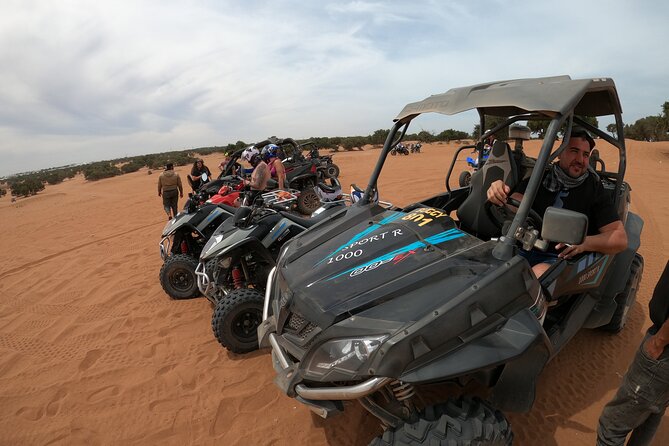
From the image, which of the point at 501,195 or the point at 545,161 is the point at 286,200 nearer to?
the point at 501,195

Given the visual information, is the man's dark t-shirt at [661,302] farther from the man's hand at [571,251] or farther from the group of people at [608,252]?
the man's hand at [571,251]

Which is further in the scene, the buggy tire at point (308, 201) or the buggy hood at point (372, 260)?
the buggy tire at point (308, 201)

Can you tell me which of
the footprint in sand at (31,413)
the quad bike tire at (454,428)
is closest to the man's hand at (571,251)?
the quad bike tire at (454,428)

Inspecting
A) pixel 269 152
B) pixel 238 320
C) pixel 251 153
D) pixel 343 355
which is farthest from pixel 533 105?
pixel 251 153

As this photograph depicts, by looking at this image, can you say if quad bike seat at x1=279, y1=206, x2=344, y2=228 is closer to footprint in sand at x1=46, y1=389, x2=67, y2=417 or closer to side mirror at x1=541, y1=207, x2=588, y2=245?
side mirror at x1=541, y1=207, x2=588, y2=245

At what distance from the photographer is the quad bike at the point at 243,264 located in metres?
3.46

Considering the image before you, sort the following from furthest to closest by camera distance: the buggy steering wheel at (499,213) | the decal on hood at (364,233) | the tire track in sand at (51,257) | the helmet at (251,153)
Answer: the helmet at (251,153)
the tire track in sand at (51,257)
the buggy steering wheel at (499,213)
the decal on hood at (364,233)

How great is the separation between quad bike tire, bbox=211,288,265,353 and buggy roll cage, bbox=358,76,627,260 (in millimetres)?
1448

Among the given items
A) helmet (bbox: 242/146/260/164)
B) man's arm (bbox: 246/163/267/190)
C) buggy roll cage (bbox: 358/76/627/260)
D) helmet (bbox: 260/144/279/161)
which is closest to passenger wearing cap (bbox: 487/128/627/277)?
buggy roll cage (bbox: 358/76/627/260)

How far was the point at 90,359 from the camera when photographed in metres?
3.74

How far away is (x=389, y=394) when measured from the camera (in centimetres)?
187

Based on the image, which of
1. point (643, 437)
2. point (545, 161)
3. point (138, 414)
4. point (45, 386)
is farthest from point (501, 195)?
point (45, 386)

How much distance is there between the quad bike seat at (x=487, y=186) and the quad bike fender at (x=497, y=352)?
49.6 inches

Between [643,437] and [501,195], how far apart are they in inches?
63.7
